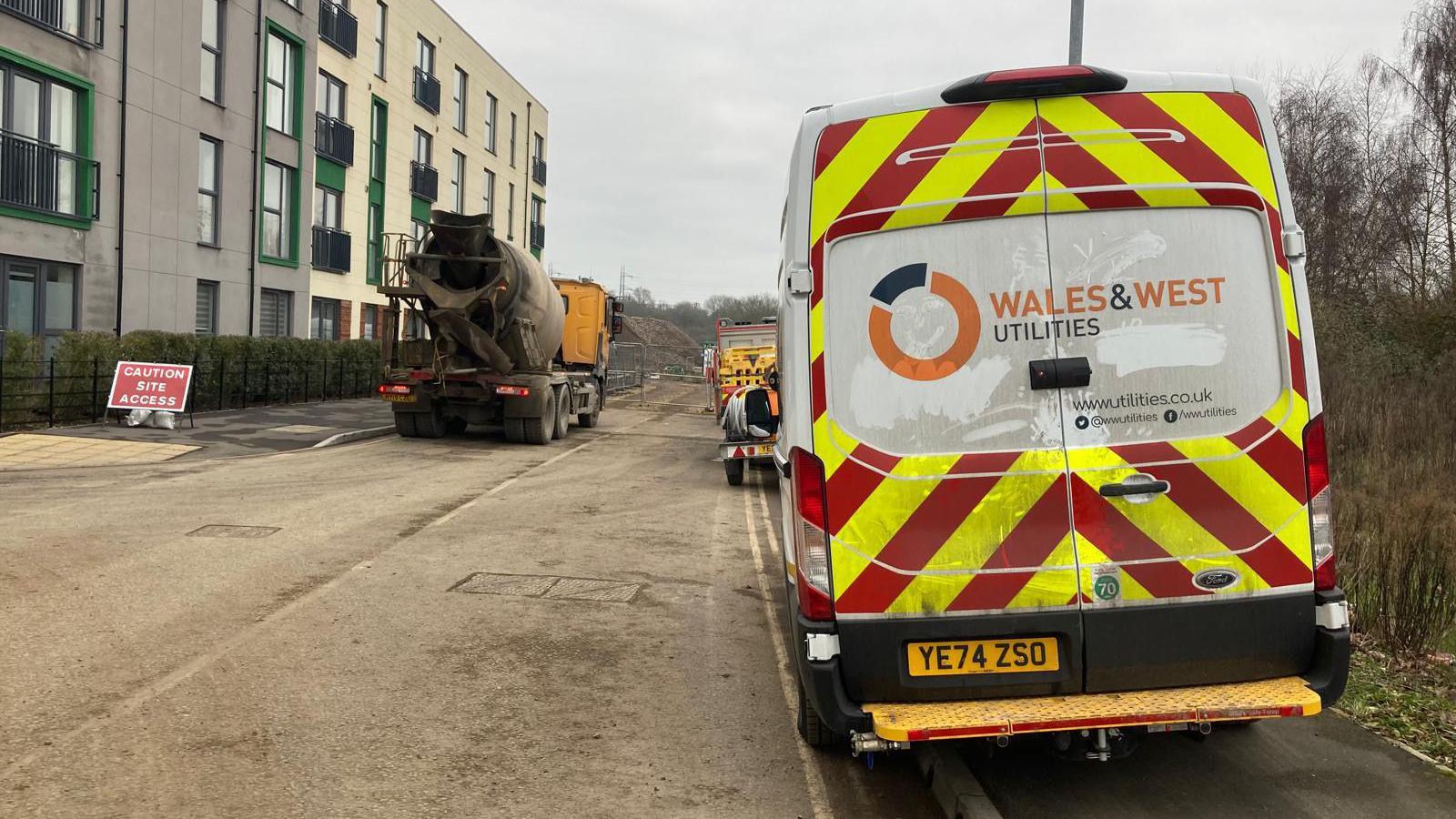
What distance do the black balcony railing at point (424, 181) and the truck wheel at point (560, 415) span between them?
16.8 metres

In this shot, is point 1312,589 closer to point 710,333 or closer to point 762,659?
point 762,659

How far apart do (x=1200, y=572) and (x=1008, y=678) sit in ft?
2.53

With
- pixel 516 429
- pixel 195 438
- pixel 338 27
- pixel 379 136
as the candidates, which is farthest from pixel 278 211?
pixel 195 438

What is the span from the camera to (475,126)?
4100 cm

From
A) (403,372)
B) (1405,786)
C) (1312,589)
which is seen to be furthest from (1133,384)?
(403,372)

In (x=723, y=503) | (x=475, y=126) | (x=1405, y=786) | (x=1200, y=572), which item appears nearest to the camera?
(x=1200, y=572)

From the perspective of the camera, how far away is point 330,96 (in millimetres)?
29719

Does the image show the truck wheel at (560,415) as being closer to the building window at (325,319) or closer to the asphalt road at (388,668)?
the asphalt road at (388,668)

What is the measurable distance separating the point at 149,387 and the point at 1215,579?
17522 mm

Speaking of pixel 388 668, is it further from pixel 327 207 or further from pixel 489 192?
pixel 489 192

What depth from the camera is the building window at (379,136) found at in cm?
3272

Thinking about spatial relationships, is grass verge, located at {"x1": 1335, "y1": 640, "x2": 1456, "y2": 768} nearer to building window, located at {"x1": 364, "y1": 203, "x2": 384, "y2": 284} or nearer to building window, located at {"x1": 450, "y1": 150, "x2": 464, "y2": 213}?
building window, located at {"x1": 364, "y1": 203, "x2": 384, "y2": 284}

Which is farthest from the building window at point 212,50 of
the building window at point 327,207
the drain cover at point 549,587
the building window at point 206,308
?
the drain cover at point 549,587

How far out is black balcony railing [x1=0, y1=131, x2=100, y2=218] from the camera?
18.0 m
